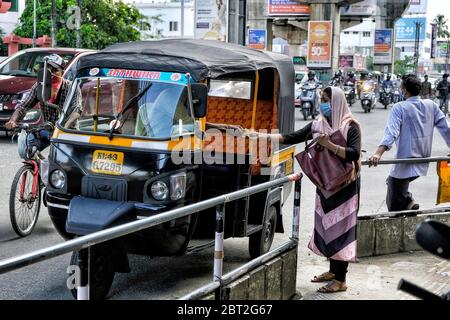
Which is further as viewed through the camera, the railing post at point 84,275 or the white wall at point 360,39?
the white wall at point 360,39

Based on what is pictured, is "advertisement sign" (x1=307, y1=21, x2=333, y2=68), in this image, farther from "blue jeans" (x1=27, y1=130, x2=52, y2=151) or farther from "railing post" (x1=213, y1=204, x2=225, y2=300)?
"railing post" (x1=213, y1=204, x2=225, y2=300)

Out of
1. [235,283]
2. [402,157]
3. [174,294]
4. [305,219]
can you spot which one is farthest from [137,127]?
[305,219]

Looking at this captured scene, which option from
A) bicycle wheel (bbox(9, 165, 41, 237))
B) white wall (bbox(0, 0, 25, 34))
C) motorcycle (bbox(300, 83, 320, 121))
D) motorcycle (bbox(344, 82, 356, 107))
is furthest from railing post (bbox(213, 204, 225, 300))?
white wall (bbox(0, 0, 25, 34))

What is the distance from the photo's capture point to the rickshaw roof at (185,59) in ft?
19.7

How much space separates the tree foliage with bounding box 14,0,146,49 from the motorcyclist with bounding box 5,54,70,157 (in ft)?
109

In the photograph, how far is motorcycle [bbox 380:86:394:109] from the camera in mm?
34019

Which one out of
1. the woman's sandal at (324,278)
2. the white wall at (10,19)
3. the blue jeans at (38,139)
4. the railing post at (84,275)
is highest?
the white wall at (10,19)

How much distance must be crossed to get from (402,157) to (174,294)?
290 cm

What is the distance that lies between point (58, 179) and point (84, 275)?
2.68 meters

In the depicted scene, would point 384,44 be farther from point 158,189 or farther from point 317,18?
point 158,189

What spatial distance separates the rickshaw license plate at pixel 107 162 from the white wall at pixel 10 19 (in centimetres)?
4634

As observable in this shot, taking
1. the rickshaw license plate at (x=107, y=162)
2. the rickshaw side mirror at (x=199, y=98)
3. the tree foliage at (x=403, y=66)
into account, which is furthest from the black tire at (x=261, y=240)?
the tree foliage at (x=403, y=66)

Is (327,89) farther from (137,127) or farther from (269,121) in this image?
(269,121)

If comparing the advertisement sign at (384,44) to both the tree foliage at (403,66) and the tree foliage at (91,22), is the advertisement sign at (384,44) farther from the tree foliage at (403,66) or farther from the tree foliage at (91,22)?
the tree foliage at (403,66)
